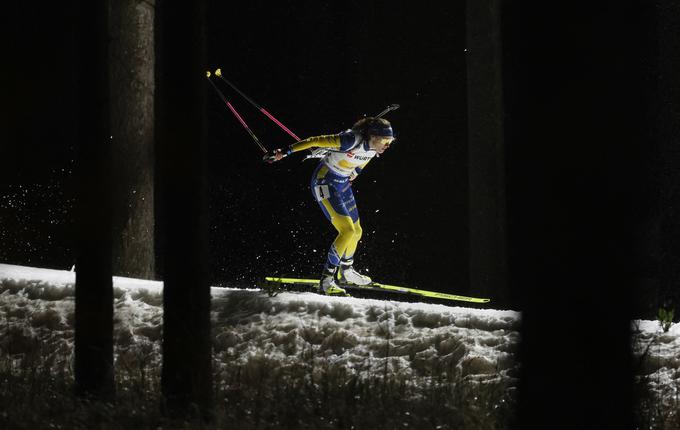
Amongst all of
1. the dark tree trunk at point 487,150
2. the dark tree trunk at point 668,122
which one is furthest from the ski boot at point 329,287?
the dark tree trunk at point 668,122

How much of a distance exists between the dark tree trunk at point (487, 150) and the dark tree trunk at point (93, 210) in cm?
532

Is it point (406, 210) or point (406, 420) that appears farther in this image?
point (406, 210)

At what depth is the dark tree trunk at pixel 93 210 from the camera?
604 cm

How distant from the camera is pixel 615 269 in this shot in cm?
432

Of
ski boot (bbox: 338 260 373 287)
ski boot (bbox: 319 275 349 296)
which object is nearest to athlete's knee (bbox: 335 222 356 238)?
ski boot (bbox: 338 260 373 287)

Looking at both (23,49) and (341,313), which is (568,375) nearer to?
(341,313)

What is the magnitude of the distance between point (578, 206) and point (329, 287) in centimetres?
594

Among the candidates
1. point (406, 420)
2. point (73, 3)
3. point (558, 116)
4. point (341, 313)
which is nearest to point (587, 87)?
point (558, 116)

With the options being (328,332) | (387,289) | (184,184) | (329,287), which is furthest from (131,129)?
(184,184)

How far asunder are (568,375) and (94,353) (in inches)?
118

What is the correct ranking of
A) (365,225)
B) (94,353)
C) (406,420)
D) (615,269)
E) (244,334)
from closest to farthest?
(615,269) < (406,420) < (94,353) < (244,334) < (365,225)

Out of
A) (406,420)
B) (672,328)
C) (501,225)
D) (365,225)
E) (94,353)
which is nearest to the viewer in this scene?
(406,420)

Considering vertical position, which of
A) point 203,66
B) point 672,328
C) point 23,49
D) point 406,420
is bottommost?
point 406,420

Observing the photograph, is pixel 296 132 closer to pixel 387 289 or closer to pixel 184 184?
pixel 387 289
